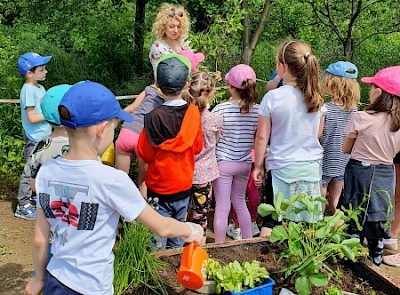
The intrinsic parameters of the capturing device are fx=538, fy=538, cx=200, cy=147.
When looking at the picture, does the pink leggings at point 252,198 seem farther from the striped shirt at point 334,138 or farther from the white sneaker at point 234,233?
the striped shirt at point 334,138

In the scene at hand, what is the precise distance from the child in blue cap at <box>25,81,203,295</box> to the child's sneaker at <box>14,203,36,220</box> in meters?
3.25

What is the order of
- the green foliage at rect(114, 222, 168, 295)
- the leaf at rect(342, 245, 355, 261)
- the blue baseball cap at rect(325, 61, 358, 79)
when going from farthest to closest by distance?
the blue baseball cap at rect(325, 61, 358, 79) < the green foliage at rect(114, 222, 168, 295) < the leaf at rect(342, 245, 355, 261)

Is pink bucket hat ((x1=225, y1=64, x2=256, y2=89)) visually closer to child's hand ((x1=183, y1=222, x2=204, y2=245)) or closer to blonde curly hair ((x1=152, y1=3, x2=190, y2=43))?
blonde curly hair ((x1=152, y1=3, x2=190, y2=43))

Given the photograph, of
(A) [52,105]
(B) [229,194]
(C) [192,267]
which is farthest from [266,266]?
(A) [52,105]

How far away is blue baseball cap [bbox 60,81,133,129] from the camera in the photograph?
2100 millimetres

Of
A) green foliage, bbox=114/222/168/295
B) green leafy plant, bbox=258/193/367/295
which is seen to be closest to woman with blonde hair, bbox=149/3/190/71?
green foliage, bbox=114/222/168/295

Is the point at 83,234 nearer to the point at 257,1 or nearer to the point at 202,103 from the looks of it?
the point at 202,103

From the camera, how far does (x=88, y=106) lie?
2107mm

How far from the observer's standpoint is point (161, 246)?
11.9ft

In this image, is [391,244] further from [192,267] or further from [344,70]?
[192,267]

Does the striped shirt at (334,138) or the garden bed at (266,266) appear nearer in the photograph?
the garden bed at (266,266)

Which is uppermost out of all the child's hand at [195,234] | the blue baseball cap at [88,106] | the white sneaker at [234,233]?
the blue baseball cap at [88,106]

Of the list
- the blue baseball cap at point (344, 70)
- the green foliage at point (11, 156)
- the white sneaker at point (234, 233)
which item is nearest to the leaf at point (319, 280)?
the white sneaker at point (234, 233)

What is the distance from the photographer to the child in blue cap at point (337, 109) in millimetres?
4516
